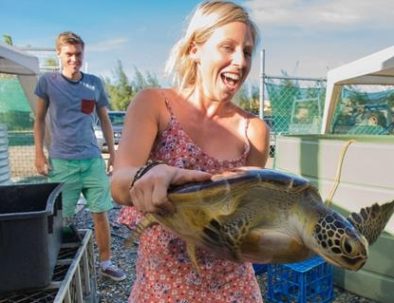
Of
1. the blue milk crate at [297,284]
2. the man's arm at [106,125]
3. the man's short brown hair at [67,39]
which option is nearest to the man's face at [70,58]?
the man's short brown hair at [67,39]

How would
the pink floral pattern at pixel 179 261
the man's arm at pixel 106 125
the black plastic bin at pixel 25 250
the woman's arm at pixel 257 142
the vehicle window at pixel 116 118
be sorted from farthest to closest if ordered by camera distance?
1. the vehicle window at pixel 116 118
2. the man's arm at pixel 106 125
3. the black plastic bin at pixel 25 250
4. the woman's arm at pixel 257 142
5. the pink floral pattern at pixel 179 261

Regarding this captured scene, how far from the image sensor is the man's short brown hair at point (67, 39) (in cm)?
284

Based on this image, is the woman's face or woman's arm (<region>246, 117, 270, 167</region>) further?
woman's arm (<region>246, 117, 270, 167</region>)

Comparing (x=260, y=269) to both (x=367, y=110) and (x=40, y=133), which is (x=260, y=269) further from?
(x=367, y=110)

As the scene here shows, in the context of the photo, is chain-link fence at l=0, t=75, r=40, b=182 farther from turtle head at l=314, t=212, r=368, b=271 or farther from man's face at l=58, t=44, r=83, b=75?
turtle head at l=314, t=212, r=368, b=271

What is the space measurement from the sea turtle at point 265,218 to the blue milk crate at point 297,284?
2.12 metres

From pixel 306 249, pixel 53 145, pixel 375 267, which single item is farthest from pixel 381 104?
pixel 306 249

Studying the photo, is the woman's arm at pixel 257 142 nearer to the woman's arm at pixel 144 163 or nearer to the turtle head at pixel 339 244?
the woman's arm at pixel 144 163

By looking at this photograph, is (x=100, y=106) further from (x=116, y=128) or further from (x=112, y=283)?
(x=116, y=128)

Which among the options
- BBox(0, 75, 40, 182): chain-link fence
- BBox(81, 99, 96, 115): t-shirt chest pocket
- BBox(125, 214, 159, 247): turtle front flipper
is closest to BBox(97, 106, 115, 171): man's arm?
BBox(81, 99, 96, 115): t-shirt chest pocket

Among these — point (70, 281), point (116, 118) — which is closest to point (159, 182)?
point (70, 281)

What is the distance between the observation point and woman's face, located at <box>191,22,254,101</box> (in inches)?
31.7

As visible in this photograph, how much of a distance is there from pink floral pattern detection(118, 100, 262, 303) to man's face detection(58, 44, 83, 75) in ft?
6.83

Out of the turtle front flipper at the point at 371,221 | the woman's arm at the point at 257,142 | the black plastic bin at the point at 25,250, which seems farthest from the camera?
the black plastic bin at the point at 25,250
